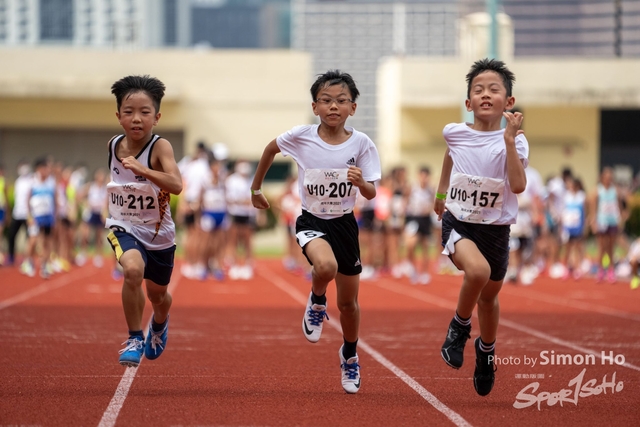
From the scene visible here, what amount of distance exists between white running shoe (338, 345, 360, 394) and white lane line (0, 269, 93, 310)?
7.42 metres

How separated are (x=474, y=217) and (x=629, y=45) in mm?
195329

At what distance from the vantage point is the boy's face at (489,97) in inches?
282

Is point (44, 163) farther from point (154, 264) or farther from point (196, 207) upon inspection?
point (154, 264)

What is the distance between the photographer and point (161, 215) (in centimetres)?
755

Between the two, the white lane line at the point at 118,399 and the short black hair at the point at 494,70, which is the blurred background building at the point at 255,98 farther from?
the short black hair at the point at 494,70

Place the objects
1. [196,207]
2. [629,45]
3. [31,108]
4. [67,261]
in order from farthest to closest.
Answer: [629,45]
[31,108]
[67,261]
[196,207]

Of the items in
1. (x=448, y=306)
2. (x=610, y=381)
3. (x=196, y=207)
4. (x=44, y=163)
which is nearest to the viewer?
(x=610, y=381)

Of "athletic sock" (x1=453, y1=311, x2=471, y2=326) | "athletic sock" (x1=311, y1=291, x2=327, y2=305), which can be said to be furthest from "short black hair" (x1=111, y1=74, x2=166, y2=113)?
"athletic sock" (x1=453, y1=311, x2=471, y2=326)

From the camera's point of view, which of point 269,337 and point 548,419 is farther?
point 269,337

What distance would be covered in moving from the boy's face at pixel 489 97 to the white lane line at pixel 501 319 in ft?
8.47

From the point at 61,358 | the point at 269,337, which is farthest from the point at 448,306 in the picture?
the point at 61,358

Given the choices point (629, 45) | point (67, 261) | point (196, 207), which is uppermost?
point (629, 45)

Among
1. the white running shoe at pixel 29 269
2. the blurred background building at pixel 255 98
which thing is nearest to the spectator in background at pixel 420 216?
the white running shoe at pixel 29 269

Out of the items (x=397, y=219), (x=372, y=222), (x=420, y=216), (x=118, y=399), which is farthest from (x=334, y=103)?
(x=397, y=219)
